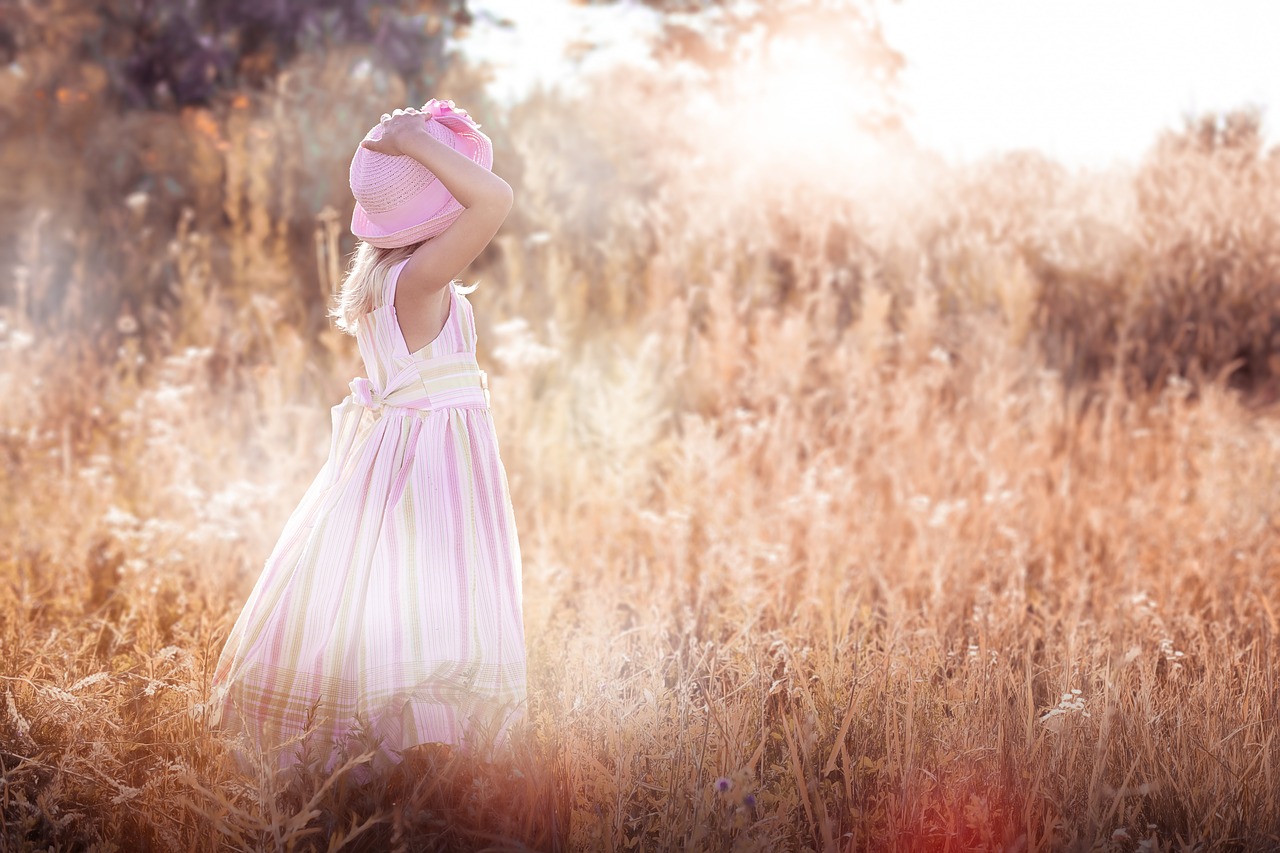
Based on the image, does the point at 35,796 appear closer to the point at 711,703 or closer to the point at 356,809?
the point at 356,809

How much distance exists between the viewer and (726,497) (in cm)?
402

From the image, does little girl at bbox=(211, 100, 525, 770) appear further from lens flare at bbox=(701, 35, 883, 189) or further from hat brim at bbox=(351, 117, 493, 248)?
lens flare at bbox=(701, 35, 883, 189)

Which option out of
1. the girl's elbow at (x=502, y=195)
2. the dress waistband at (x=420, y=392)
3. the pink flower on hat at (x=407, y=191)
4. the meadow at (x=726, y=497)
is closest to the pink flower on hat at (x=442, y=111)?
the pink flower on hat at (x=407, y=191)

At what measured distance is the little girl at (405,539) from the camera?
2.09 m

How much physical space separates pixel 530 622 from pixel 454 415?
877 mm

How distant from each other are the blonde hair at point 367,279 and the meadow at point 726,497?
792mm

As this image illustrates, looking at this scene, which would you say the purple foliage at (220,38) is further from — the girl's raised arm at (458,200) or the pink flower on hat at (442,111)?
the girl's raised arm at (458,200)

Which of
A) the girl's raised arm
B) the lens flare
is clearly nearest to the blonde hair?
the girl's raised arm

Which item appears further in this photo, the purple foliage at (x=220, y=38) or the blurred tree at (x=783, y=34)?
the blurred tree at (x=783, y=34)

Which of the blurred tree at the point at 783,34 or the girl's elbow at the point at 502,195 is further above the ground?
the blurred tree at the point at 783,34

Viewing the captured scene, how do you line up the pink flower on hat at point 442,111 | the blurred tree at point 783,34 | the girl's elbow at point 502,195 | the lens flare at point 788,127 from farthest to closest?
1. the blurred tree at point 783,34
2. the lens flare at point 788,127
3. the pink flower on hat at point 442,111
4. the girl's elbow at point 502,195

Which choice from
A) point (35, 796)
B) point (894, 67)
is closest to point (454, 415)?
point (35, 796)

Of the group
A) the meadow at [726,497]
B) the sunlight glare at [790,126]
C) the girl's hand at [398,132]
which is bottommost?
the meadow at [726,497]

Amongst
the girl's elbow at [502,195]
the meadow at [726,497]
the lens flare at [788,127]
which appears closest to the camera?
the meadow at [726,497]
